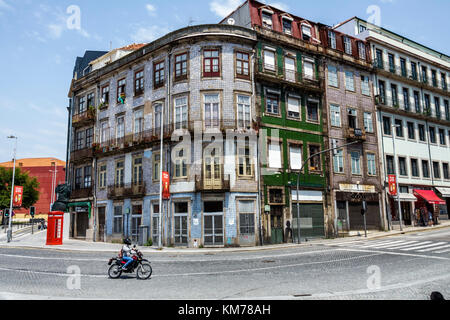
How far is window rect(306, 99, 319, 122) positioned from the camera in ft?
105

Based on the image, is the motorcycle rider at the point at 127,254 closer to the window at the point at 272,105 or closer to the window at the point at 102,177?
the window at the point at 272,105

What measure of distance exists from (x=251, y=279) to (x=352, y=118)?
26.7 meters

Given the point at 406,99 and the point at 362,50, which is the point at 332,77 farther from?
the point at 406,99

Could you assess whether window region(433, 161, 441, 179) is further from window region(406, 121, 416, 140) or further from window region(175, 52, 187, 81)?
window region(175, 52, 187, 81)

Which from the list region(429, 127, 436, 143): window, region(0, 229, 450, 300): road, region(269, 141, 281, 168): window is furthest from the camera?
region(429, 127, 436, 143): window

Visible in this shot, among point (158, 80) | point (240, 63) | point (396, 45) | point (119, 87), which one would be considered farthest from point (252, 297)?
point (396, 45)

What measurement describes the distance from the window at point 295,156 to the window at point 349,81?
921 centimetres

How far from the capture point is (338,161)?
108 ft

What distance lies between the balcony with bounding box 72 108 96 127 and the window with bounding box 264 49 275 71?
17949 mm

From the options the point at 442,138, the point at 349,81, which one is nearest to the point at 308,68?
the point at 349,81

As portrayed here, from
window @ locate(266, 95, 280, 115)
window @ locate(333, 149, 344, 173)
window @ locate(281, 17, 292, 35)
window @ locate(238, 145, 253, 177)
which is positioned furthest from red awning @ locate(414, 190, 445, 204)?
window @ locate(281, 17, 292, 35)

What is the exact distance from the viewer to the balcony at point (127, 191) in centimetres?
2981

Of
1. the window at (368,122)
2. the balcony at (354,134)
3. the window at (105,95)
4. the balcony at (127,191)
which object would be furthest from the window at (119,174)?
the window at (368,122)
